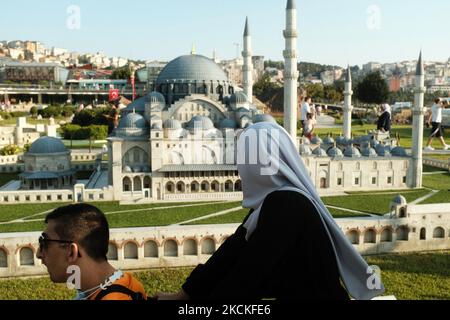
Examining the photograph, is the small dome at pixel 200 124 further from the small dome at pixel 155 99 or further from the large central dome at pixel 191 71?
the large central dome at pixel 191 71

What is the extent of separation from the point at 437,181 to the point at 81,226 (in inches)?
1202

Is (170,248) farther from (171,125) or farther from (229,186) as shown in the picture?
(171,125)

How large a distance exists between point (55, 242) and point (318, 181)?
25.9 metres

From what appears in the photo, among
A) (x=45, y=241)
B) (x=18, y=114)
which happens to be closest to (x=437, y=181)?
(x=45, y=241)

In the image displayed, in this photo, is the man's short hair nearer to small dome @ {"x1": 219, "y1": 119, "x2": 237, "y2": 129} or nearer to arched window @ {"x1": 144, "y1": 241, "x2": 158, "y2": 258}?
arched window @ {"x1": 144, "y1": 241, "x2": 158, "y2": 258}

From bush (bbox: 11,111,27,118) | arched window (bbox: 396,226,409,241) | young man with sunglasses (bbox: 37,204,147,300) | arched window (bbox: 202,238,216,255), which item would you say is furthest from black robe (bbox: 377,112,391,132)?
bush (bbox: 11,111,27,118)

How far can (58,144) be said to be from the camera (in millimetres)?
29547

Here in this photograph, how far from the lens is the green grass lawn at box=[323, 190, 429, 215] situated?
22109mm

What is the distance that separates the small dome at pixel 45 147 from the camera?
2870cm

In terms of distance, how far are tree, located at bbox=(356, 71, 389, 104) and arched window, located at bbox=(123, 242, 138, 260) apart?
59993mm

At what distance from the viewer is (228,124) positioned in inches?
1157

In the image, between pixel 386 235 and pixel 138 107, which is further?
pixel 138 107

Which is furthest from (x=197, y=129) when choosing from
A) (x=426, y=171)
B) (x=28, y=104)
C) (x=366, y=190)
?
(x=28, y=104)
